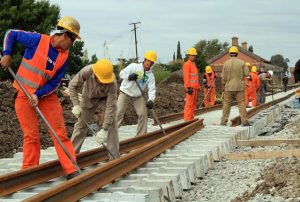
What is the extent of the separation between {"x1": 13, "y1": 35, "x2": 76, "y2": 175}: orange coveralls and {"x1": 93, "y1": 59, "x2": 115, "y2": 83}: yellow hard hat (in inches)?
27.5

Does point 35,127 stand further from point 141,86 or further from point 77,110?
point 141,86

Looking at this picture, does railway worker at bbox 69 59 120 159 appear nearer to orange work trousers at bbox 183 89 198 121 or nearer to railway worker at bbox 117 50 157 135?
railway worker at bbox 117 50 157 135

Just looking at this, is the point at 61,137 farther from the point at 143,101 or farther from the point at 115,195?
the point at 143,101

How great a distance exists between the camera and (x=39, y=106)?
19.0 feet

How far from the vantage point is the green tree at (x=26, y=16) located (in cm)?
2994

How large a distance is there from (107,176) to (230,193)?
1.49 m

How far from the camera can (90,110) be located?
23.6 feet

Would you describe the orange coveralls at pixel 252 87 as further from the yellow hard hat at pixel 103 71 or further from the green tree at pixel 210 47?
the green tree at pixel 210 47

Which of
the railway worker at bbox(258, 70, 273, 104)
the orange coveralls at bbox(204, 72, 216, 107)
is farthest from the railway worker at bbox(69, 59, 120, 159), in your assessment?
the railway worker at bbox(258, 70, 273, 104)

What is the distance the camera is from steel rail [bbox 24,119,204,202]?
4.12 meters

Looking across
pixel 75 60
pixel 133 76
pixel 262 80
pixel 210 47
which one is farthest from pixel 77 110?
pixel 210 47

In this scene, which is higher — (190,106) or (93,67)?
(93,67)

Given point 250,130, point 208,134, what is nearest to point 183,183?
point 208,134

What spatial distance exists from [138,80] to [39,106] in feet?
12.6
